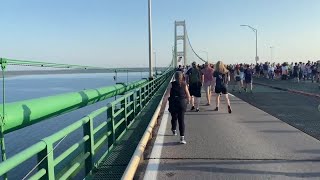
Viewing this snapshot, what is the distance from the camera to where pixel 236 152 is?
8.16 meters

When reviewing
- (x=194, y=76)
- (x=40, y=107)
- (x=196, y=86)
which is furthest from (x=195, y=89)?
(x=40, y=107)

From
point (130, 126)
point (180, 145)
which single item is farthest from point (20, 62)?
point (130, 126)

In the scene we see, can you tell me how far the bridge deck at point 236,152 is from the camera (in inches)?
263

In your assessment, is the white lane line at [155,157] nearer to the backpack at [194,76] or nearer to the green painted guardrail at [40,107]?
Result: the green painted guardrail at [40,107]

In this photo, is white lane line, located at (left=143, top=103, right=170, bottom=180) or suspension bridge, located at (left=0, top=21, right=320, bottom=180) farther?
white lane line, located at (left=143, top=103, right=170, bottom=180)

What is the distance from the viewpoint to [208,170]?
22.4ft

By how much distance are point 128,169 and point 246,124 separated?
6410mm

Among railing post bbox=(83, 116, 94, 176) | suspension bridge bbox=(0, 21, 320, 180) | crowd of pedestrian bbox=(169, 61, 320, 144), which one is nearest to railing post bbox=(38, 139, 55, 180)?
suspension bridge bbox=(0, 21, 320, 180)

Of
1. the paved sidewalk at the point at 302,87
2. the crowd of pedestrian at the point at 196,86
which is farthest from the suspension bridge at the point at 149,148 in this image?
the paved sidewalk at the point at 302,87

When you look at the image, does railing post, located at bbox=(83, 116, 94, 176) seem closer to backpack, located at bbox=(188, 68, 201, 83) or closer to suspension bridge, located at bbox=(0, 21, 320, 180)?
suspension bridge, located at bbox=(0, 21, 320, 180)

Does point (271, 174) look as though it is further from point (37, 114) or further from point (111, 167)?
point (37, 114)

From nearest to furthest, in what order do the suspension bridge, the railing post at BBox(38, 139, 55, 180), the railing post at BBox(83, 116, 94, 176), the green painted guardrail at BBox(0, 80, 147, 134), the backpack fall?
the railing post at BBox(38, 139, 55, 180) < the suspension bridge < the green painted guardrail at BBox(0, 80, 147, 134) < the railing post at BBox(83, 116, 94, 176) < the backpack

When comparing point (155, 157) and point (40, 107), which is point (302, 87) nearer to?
point (155, 157)

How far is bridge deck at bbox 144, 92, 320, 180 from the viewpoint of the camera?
667 cm
